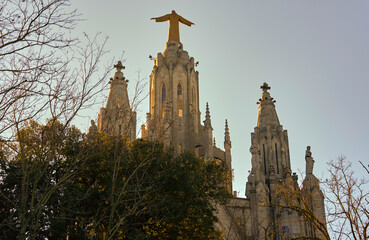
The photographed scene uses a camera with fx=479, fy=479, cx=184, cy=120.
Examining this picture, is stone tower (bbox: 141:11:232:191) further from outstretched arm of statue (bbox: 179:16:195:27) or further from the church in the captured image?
outstretched arm of statue (bbox: 179:16:195:27)

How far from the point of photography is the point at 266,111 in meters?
44.8

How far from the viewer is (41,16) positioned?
34.6 feet

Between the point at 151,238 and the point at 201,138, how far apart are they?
25842 mm

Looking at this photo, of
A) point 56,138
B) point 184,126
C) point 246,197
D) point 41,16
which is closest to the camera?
point 41,16

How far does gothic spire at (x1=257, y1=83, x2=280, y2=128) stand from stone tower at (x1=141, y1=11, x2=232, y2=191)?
3.60 m

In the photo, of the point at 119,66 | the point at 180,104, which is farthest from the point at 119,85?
the point at 180,104

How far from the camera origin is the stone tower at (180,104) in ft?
146

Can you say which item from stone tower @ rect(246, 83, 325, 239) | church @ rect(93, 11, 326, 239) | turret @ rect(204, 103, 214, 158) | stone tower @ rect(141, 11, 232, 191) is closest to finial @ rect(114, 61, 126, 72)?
church @ rect(93, 11, 326, 239)

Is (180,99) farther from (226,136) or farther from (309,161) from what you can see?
(309,161)

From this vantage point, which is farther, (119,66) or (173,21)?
(173,21)

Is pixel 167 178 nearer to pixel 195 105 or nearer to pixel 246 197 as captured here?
pixel 246 197

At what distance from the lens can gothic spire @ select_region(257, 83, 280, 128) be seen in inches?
1737

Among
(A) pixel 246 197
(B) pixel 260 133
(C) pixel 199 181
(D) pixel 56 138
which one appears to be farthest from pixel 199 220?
(B) pixel 260 133

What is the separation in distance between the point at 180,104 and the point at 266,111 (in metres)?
8.56
